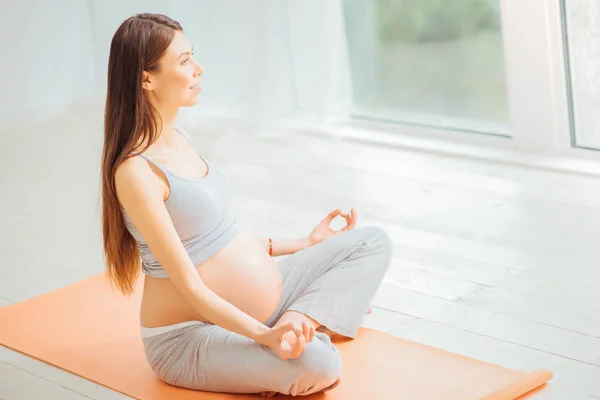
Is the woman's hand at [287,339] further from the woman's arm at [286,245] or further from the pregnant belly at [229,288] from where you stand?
the woman's arm at [286,245]

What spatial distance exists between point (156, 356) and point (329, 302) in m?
0.39

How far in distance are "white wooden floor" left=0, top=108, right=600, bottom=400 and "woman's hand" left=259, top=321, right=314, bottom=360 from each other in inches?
20.7

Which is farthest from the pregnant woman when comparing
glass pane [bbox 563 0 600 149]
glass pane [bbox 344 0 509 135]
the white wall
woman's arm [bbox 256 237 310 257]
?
the white wall

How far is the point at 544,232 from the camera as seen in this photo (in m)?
3.21

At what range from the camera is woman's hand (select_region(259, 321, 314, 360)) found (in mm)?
1937

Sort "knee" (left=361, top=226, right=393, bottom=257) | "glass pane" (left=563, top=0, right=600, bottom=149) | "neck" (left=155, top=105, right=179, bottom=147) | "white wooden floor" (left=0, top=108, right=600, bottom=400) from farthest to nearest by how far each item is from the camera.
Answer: "glass pane" (left=563, top=0, right=600, bottom=149) < "white wooden floor" (left=0, top=108, right=600, bottom=400) < "knee" (left=361, top=226, right=393, bottom=257) < "neck" (left=155, top=105, right=179, bottom=147)

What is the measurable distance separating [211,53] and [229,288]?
11.4 feet

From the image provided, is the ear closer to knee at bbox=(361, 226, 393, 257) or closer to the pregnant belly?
the pregnant belly

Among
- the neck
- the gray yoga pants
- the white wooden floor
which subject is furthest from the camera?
the white wooden floor

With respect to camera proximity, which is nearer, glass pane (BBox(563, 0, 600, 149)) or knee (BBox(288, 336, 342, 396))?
knee (BBox(288, 336, 342, 396))

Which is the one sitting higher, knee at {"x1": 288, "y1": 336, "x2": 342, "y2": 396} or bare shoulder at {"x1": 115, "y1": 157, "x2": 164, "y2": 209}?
bare shoulder at {"x1": 115, "y1": 157, "x2": 164, "y2": 209}

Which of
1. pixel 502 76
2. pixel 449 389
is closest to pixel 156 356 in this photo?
pixel 449 389

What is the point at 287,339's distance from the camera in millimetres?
1965

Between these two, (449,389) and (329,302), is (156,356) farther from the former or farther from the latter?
(449,389)
